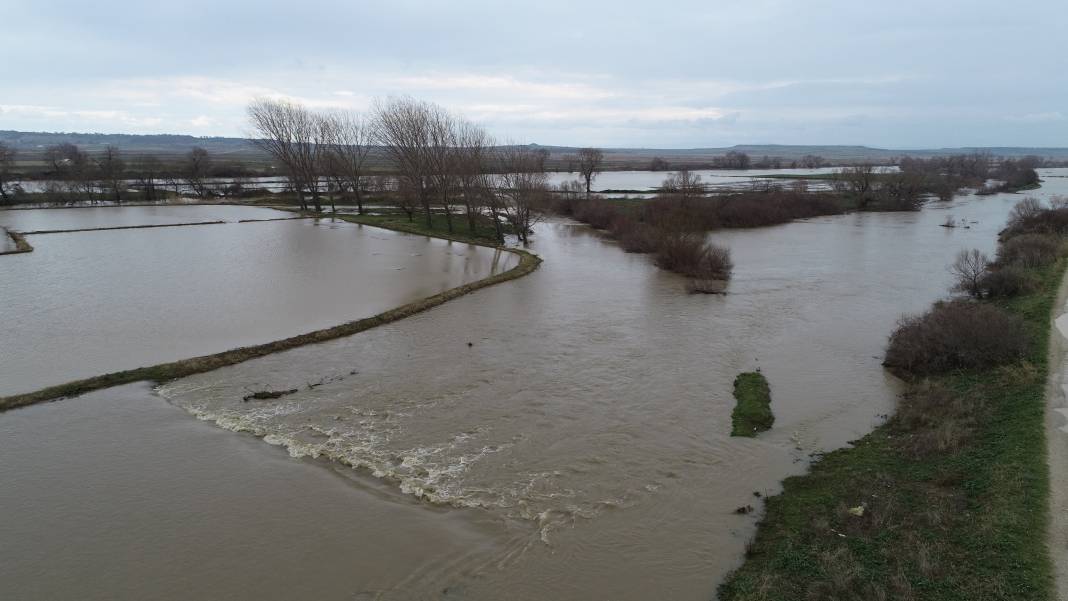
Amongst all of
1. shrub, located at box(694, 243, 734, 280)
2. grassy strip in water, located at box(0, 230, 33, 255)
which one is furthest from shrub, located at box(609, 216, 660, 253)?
grassy strip in water, located at box(0, 230, 33, 255)

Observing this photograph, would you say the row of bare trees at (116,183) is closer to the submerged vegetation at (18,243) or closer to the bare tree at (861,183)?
the submerged vegetation at (18,243)

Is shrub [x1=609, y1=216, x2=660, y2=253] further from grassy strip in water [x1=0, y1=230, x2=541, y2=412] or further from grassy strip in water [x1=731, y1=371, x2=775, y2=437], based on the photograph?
grassy strip in water [x1=731, y1=371, x2=775, y2=437]

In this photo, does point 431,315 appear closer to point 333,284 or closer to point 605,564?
point 333,284

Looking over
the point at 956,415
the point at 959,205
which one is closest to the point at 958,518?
the point at 956,415

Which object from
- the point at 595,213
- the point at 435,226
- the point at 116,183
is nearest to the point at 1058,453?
the point at 435,226

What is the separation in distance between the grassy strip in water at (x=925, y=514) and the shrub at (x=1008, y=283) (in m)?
10.5

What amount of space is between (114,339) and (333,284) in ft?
29.6

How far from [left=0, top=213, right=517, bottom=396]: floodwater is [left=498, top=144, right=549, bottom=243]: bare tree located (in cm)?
477

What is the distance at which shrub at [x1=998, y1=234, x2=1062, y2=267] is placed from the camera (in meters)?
25.9

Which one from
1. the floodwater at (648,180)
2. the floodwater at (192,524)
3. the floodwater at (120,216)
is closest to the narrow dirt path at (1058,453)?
the floodwater at (192,524)

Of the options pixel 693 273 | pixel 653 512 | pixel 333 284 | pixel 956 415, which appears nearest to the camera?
pixel 653 512

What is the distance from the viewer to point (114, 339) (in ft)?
59.9

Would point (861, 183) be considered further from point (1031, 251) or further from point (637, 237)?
point (637, 237)

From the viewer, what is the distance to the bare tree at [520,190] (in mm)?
39531
